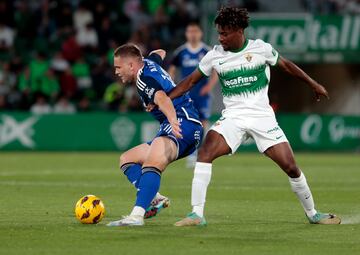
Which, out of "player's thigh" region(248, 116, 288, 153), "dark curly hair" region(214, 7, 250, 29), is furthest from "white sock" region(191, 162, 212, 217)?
"dark curly hair" region(214, 7, 250, 29)

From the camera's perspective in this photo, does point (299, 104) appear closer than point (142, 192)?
No

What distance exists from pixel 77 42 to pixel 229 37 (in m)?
17.6

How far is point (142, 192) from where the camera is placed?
31.7ft

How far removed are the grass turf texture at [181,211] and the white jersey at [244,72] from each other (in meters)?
1.24

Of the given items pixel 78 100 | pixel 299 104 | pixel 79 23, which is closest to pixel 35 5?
pixel 79 23

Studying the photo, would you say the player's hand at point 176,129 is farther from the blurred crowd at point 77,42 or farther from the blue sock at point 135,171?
the blurred crowd at point 77,42

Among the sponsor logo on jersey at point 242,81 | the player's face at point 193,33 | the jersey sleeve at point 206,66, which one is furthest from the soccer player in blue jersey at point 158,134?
the player's face at point 193,33

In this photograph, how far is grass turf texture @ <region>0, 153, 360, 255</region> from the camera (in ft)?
27.5

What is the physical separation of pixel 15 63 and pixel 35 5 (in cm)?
246

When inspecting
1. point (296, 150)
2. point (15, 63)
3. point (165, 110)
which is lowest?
point (296, 150)

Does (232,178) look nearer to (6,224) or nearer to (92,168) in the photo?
(92,168)

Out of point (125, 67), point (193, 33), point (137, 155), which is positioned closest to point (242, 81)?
point (125, 67)

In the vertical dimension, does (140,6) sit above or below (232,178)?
above

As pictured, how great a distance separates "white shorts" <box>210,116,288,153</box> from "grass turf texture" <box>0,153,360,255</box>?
87 cm
